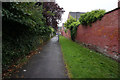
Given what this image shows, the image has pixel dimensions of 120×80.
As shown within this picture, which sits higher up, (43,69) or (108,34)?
(108,34)

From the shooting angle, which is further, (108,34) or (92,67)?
(108,34)

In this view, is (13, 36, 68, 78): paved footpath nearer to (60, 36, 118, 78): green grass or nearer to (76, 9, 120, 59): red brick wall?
(60, 36, 118, 78): green grass

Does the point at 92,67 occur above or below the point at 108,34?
below

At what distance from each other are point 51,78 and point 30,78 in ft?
2.56

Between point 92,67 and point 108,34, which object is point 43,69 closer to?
point 92,67

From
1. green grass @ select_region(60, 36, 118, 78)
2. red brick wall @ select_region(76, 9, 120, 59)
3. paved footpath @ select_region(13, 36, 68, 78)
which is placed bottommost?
paved footpath @ select_region(13, 36, 68, 78)

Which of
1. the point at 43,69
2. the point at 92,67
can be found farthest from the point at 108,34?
the point at 43,69

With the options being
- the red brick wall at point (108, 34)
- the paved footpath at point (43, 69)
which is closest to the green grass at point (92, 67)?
the paved footpath at point (43, 69)

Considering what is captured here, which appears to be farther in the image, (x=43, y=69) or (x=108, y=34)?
(x=108, y=34)

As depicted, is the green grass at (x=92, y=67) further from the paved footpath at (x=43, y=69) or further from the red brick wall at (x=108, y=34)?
the red brick wall at (x=108, y=34)

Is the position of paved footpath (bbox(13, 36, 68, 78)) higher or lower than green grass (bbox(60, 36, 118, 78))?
lower

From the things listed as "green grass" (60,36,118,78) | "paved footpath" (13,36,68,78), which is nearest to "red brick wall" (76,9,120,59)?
"green grass" (60,36,118,78)

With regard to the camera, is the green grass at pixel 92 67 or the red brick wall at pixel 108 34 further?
the red brick wall at pixel 108 34

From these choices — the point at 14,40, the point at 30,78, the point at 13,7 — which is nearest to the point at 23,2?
the point at 13,7
